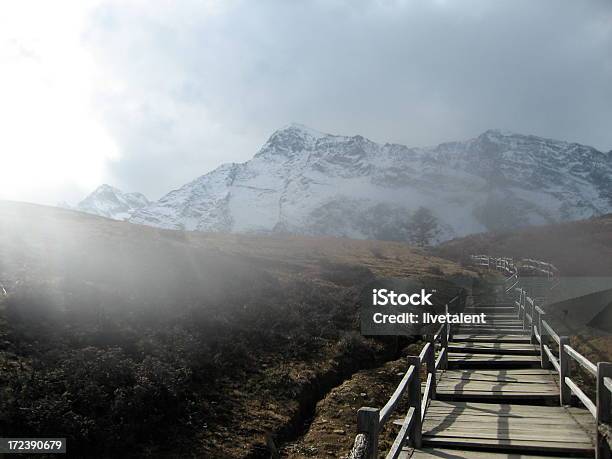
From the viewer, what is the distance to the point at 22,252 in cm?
1675

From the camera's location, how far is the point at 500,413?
8.52 m

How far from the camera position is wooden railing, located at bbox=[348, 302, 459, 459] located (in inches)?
195

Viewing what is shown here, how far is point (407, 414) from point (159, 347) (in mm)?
7091

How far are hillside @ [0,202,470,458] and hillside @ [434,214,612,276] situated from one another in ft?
72.6

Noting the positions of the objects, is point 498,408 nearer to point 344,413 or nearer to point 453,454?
point 453,454

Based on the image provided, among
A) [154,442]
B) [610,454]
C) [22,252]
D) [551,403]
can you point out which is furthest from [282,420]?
[22,252]

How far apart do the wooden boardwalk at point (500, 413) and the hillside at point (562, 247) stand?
74.0 ft

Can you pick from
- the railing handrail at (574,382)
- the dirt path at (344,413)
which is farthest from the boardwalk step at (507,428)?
the dirt path at (344,413)

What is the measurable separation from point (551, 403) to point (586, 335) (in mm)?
9031

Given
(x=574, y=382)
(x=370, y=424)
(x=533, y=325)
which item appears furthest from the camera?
(x=533, y=325)

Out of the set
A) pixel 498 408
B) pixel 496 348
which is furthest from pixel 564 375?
pixel 496 348

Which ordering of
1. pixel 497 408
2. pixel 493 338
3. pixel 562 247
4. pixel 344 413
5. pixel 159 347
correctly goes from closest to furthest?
pixel 497 408 → pixel 344 413 → pixel 159 347 → pixel 493 338 → pixel 562 247

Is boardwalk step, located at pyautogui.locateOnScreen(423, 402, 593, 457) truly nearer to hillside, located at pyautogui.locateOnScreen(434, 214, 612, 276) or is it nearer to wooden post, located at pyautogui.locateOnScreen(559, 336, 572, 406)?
wooden post, located at pyautogui.locateOnScreen(559, 336, 572, 406)

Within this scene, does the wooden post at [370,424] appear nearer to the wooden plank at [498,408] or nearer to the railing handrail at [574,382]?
the railing handrail at [574,382]
